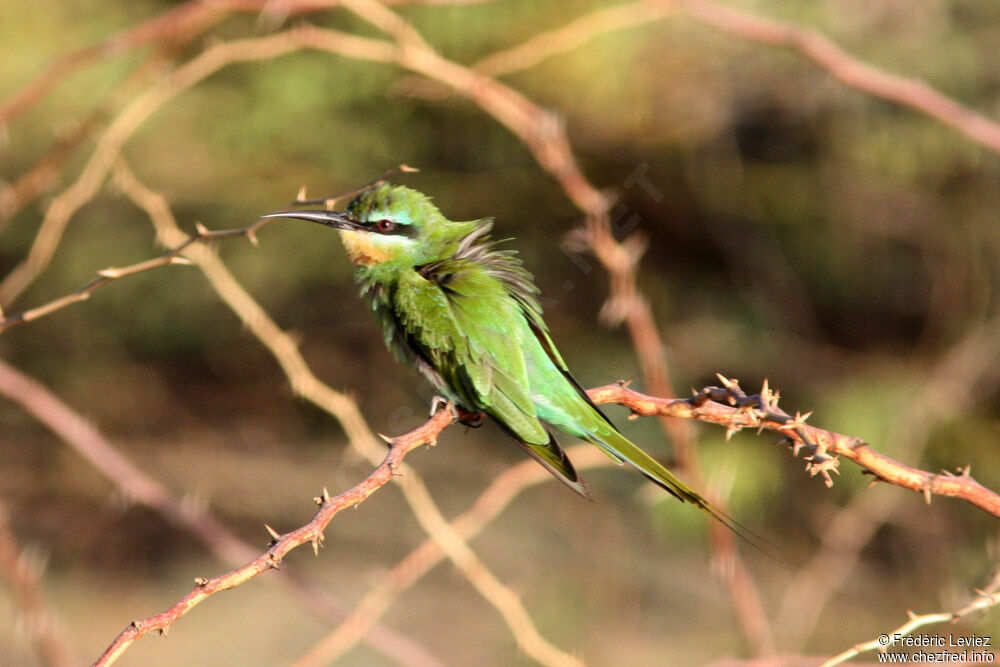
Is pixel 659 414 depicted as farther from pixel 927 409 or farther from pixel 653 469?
pixel 927 409

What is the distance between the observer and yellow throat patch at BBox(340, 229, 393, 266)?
2605 millimetres

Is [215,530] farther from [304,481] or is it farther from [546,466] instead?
[304,481]

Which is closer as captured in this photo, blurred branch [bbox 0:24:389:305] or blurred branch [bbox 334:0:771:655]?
blurred branch [bbox 334:0:771:655]

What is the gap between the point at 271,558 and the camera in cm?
132

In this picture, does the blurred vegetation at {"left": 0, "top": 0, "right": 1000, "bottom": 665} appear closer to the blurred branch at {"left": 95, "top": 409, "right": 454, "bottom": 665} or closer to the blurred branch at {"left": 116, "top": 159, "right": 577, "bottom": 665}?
the blurred branch at {"left": 116, "top": 159, "right": 577, "bottom": 665}

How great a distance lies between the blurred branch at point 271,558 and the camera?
1.22 metres

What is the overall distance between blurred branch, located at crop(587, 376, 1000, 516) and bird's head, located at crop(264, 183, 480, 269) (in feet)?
4.01

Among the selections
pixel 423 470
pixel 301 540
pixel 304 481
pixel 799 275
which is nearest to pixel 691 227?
pixel 799 275

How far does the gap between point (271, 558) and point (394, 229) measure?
1.44 metres

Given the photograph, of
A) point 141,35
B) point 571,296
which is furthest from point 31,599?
point 571,296

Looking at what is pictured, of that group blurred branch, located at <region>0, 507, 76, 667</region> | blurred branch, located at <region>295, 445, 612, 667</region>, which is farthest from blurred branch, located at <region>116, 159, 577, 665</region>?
blurred branch, located at <region>0, 507, 76, 667</region>

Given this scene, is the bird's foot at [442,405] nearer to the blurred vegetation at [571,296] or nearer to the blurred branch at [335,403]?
the blurred branch at [335,403]

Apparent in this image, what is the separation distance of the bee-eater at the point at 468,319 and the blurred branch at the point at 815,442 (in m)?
0.53

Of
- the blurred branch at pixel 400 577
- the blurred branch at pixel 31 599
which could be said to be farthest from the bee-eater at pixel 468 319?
the blurred branch at pixel 31 599
